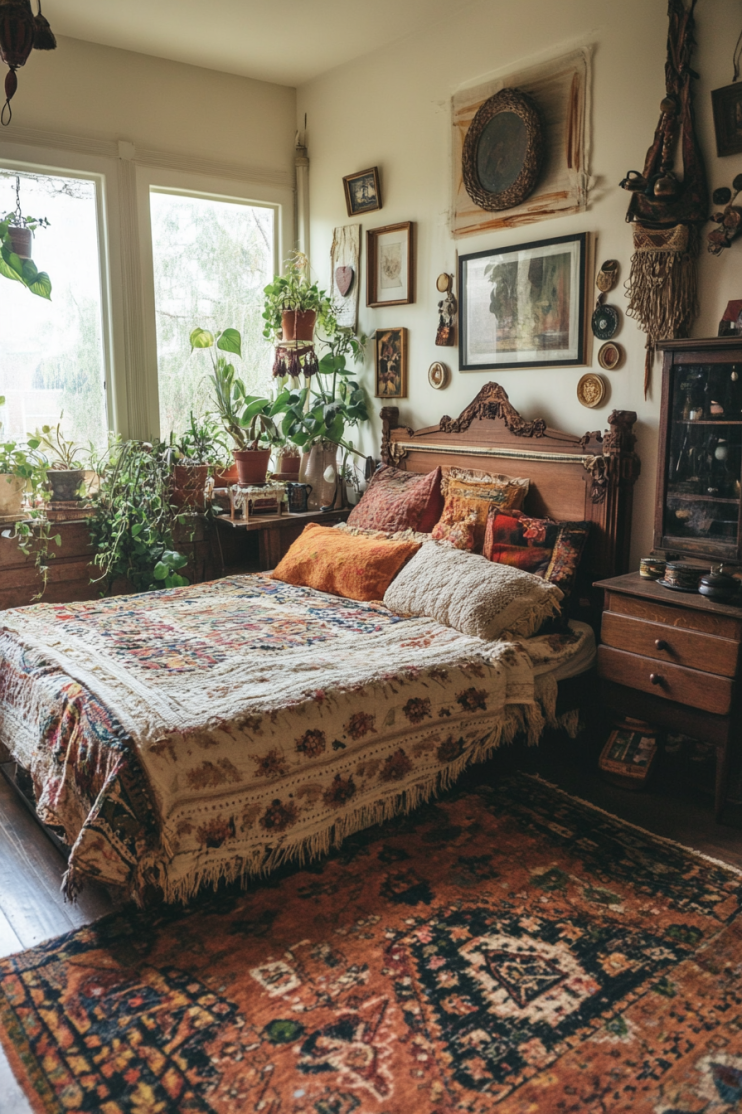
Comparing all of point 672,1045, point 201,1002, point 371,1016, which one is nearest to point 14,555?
point 201,1002

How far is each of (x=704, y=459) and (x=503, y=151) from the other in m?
1.69

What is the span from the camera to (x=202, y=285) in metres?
4.54

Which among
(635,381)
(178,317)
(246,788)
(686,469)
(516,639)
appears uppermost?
(178,317)

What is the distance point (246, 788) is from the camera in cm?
219

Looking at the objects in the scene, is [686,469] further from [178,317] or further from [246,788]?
[178,317]

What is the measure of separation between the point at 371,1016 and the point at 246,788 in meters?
0.64

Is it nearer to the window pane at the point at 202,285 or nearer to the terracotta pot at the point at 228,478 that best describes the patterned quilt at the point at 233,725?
the terracotta pot at the point at 228,478

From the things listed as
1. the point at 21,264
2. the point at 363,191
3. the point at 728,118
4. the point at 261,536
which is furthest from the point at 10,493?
the point at 728,118

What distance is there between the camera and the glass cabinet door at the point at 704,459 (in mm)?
2748

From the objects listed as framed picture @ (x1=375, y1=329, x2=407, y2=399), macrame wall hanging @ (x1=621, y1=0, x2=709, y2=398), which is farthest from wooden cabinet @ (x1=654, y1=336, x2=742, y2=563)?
framed picture @ (x1=375, y1=329, x2=407, y2=399)

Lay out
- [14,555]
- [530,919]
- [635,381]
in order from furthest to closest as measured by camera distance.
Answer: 1. [14,555]
2. [635,381]
3. [530,919]

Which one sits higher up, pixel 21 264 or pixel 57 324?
pixel 21 264

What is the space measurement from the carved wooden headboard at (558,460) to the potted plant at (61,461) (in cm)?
164

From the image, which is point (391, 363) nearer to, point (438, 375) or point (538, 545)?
point (438, 375)
